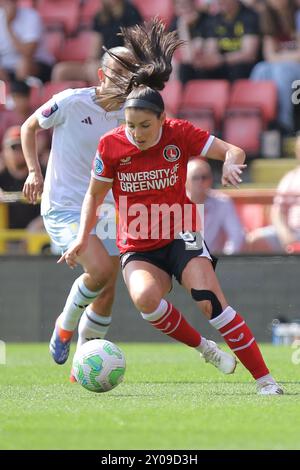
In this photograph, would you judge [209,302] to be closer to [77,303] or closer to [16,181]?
[77,303]

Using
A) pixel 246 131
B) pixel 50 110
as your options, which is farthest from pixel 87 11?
pixel 50 110

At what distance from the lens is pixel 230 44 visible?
15875 millimetres

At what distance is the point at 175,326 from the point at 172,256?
504mm

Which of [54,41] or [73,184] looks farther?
[54,41]

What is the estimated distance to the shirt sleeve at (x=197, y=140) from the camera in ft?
23.0

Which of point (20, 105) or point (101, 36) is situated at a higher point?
point (101, 36)

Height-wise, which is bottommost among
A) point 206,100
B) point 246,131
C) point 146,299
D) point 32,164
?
point 246,131

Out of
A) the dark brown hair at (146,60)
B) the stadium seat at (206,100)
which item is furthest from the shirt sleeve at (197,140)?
the stadium seat at (206,100)

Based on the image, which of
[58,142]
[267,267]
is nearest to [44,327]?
[267,267]

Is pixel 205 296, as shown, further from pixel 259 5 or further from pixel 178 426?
pixel 259 5

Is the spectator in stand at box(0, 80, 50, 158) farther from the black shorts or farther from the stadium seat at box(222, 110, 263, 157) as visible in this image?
the black shorts

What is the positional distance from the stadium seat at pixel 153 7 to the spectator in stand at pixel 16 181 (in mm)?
4364

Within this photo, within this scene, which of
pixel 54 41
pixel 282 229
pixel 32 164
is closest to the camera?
pixel 32 164

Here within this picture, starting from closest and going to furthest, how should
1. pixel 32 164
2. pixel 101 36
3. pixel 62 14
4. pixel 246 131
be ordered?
pixel 32 164 < pixel 246 131 < pixel 101 36 < pixel 62 14
